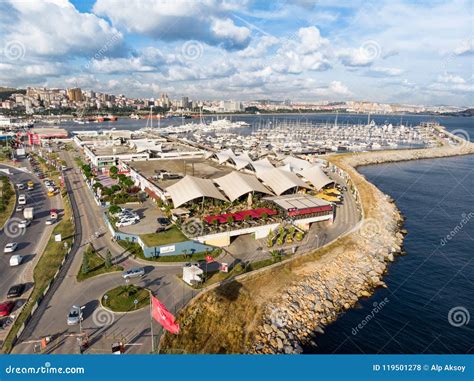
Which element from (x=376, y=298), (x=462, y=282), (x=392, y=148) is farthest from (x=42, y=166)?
(x=392, y=148)

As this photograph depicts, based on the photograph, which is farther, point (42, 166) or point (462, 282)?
point (42, 166)

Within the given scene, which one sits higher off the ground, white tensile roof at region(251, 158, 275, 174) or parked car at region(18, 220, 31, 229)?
white tensile roof at region(251, 158, 275, 174)

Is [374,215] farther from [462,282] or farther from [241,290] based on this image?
[241,290]

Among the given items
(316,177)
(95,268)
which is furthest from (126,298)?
(316,177)

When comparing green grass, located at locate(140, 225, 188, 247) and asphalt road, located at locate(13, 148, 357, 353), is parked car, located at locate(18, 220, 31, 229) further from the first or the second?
green grass, located at locate(140, 225, 188, 247)

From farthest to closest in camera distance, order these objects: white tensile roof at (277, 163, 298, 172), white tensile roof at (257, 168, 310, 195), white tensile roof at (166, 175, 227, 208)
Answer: white tensile roof at (277, 163, 298, 172) → white tensile roof at (257, 168, 310, 195) → white tensile roof at (166, 175, 227, 208)

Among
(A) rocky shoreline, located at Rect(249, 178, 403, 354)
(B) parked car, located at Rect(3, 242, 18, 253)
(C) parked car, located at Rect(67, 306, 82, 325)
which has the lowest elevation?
(A) rocky shoreline, located at Rect(249, 178, 403, 354)

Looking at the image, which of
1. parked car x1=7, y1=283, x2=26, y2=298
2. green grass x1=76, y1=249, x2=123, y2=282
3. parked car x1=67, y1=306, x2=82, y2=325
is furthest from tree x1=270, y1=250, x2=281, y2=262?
parked car x1=7, y1=283, x2=26, y2=298

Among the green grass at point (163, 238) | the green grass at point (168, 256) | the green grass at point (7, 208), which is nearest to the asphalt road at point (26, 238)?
the green grass at point (7, 208)
